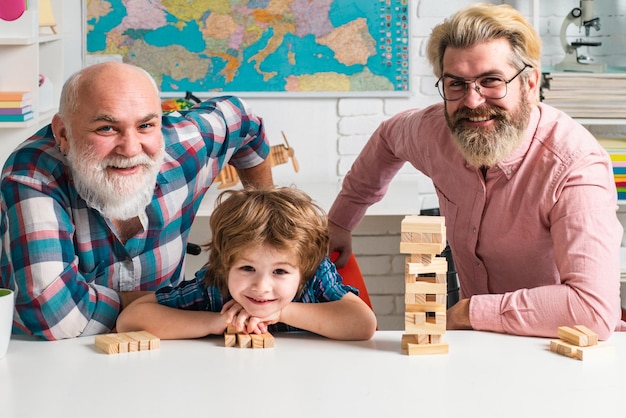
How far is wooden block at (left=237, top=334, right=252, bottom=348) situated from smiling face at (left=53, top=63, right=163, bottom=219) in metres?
0.46

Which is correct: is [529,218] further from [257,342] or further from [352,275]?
[257,342]

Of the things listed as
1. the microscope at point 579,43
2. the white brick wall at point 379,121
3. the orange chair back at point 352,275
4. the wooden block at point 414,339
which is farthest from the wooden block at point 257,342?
the microscope at point 579,43

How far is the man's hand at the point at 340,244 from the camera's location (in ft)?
7.25

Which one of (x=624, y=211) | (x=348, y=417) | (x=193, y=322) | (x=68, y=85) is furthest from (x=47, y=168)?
(x=624, y=211)

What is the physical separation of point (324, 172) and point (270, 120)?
0.31 meters

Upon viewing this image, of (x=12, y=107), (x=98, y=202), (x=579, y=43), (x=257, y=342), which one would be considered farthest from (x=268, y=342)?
(x=579, y=43)

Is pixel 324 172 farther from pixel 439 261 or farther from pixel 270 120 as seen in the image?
pixel 439 261

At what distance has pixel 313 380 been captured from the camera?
146 cm

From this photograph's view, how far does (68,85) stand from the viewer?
6.38 ft

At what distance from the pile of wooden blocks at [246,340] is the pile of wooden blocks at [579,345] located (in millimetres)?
516

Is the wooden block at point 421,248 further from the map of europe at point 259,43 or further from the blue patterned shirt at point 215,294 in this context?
the map of europe at point 259,43

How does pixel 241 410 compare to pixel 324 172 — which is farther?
pixel 324 172

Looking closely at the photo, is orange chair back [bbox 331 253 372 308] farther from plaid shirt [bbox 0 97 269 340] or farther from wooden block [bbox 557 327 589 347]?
wooden block [bbox 557 327 589 347]

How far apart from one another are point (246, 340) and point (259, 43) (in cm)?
217
